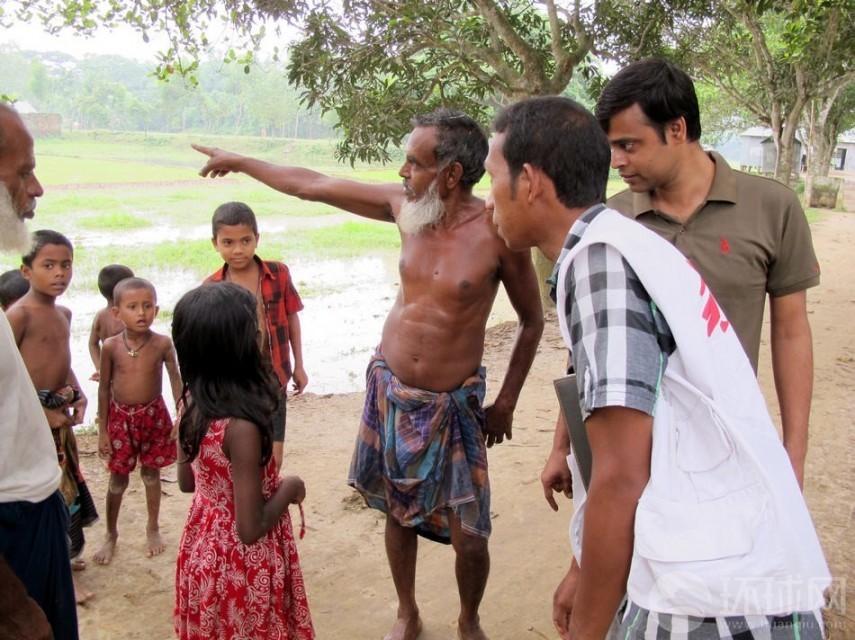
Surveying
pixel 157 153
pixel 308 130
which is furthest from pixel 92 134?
pixel 308 130

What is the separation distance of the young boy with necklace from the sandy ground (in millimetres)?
572

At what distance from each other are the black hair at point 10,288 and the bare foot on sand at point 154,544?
1.33 metres

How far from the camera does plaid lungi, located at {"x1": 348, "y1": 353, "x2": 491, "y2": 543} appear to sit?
267 cm

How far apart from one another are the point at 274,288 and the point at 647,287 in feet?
8.47

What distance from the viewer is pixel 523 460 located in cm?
454

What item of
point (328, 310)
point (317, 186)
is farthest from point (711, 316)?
point (328, 310)

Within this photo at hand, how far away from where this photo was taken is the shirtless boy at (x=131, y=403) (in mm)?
3402

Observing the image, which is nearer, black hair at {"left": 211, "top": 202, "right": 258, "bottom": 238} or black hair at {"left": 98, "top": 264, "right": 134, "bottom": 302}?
black hair at {"left": 211, "top": 202, "right": 258, "bottom": 238}

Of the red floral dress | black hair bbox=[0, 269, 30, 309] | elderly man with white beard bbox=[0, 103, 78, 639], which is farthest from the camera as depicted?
black hair bbox=[0, 269, 30, 309]

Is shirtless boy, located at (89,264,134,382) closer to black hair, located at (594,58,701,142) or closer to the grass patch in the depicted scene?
black hair, located at (594,58,701,142)

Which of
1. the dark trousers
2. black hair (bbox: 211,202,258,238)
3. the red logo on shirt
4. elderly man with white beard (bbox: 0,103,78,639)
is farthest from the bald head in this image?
the red logo on shirt

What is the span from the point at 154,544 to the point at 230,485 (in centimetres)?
159

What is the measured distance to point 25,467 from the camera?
74.3 inches

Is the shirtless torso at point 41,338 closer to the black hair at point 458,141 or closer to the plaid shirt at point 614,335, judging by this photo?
the black hair at point 458,141
